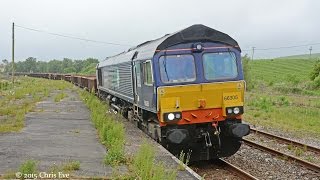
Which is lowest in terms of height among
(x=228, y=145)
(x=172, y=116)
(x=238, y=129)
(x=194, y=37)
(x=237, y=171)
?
(x=237, y=171)

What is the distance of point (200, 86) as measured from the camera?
11039 mm

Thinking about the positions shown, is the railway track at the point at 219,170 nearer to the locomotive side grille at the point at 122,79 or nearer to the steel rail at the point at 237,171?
the steel rail at the point at 237,171

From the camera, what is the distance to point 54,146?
1115 cm

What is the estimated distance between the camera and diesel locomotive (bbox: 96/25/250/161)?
35.6 feet

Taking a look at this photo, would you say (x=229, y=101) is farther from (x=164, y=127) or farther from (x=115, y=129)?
(x=115, y=129)

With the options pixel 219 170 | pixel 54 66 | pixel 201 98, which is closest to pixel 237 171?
pixel 219 170

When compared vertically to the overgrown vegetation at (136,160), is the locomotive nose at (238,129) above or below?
above

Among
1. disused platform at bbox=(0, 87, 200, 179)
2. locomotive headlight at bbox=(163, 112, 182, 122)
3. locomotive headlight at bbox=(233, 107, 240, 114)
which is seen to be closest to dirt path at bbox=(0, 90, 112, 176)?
disused platform at bbox=(0, 87, 200, 179)

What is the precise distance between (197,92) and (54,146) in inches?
151

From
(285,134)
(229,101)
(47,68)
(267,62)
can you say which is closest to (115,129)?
(229,101)

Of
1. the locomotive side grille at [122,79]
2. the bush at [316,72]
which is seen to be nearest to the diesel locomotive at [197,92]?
the locomotive side grille at [122,79]

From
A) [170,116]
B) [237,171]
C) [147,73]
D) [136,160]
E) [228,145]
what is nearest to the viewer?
[136,160]

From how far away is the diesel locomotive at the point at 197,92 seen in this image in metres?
10.9

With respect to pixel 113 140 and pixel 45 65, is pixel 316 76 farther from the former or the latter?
pixel 45 65
